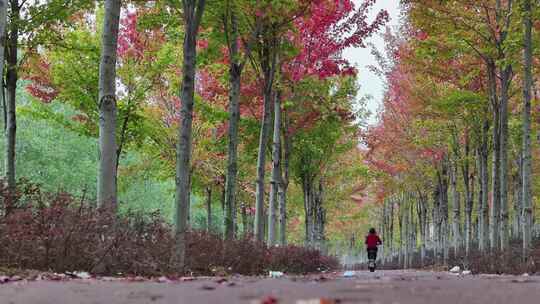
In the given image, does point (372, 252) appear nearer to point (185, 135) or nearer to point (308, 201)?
point (308, 201)

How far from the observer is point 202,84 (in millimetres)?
25031

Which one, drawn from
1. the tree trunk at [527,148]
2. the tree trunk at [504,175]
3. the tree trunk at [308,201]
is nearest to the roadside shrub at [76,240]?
the tree trunk at [527,148]

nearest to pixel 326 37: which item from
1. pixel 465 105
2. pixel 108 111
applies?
pixel 465 105

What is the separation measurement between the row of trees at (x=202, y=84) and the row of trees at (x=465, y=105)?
230 cm

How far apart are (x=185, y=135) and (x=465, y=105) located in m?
11.5

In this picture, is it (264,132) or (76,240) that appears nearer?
(76,240)

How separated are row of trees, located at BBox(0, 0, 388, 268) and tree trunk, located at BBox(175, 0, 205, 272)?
0.02 meters

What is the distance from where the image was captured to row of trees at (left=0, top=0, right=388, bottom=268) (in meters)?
10.0

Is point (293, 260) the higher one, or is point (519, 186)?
point (519, 186)

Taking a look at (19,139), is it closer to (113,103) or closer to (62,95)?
(62,95)

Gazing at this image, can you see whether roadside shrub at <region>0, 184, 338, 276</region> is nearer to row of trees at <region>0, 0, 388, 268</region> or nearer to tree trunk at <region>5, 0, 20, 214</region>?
row of trees at <region>0, 0, 388, 268</region>

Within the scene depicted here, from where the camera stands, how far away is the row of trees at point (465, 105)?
15.0 metres

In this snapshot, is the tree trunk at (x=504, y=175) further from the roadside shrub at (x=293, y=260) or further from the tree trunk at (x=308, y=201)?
the tree trunk at (x=308, y=201)

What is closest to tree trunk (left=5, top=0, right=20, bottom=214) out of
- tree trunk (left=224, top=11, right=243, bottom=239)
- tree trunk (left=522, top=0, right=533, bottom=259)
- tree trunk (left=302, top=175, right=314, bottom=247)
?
tree trunk (left=224, top=11, right=243, bottom=239)
